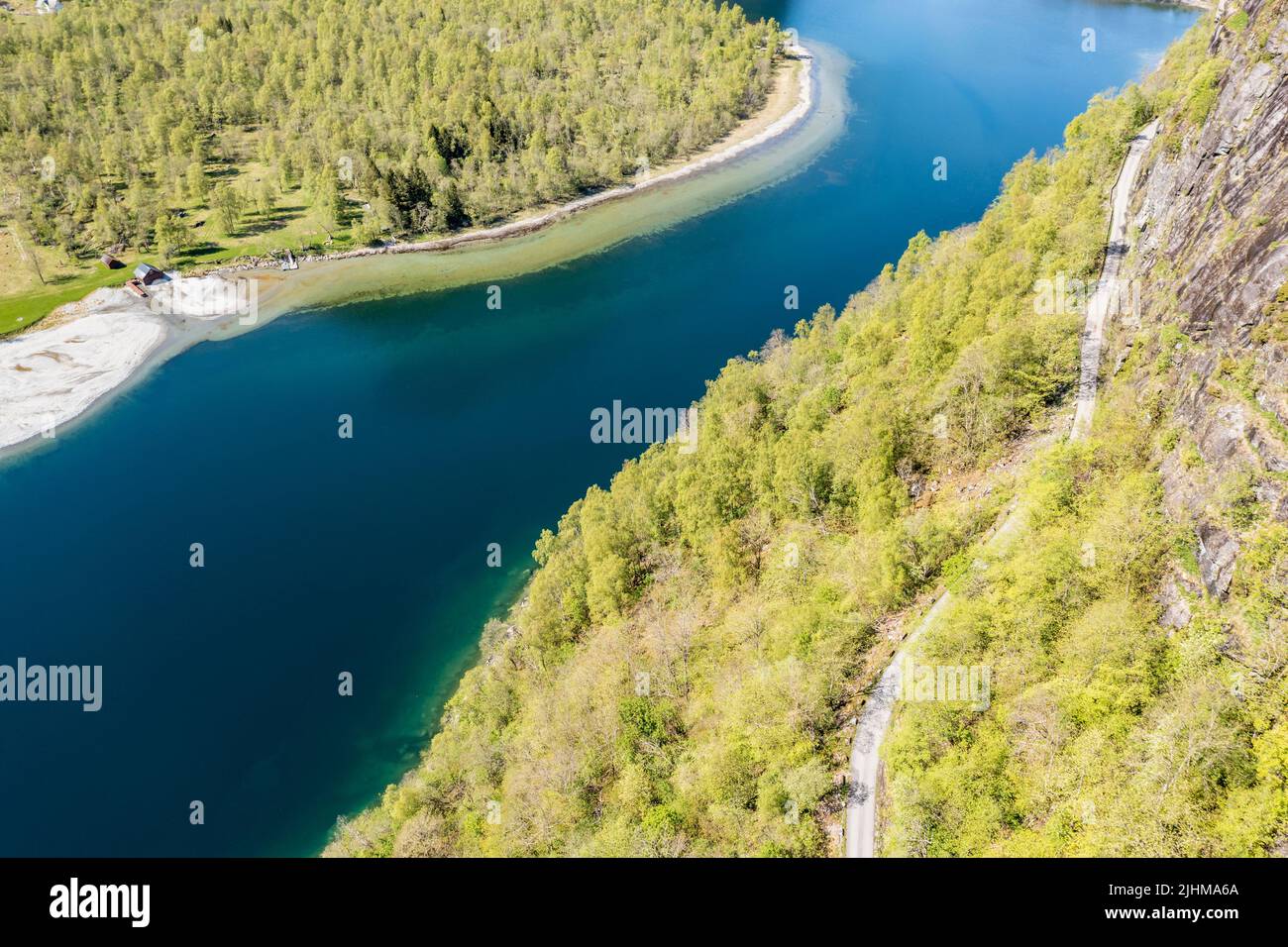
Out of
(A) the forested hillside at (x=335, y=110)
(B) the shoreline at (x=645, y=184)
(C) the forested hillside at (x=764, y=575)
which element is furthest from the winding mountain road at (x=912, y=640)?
(A) the forested hillside at (x=335, y=110)

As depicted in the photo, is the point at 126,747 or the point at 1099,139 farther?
the point at 1099,139

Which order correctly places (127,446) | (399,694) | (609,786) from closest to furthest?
(609,786) → (399,694) → (127,446)

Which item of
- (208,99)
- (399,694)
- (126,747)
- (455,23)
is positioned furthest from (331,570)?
(455,23)

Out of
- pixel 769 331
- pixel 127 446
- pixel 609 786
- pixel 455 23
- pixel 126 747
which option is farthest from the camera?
pixel 455 23

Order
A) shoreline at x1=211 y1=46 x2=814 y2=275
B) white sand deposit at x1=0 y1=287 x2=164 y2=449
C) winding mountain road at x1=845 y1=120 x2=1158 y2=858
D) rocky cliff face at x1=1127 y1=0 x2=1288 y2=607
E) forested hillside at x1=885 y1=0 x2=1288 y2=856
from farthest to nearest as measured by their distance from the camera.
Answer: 1. shoreline at x1=211 y1=46 x2=814 y2=275
2. white sand deposit at x1=0 y1=287 x2=164 y2=449
3. winding mountain road at x1=845 y1=120 x2=1158 y2=858
4. rocky cliff face at x1=1127 y1=0 x2=1288 y2=607
5. forested hillside at x1=885 y1=0 x2=1288 y2=856

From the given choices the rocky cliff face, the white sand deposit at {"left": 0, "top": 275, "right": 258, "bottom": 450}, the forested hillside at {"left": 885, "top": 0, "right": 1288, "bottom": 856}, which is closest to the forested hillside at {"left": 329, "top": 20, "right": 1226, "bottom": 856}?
the forested hillside at {"left": 885, "top": 0, "right": 1288, "bottom": 856}

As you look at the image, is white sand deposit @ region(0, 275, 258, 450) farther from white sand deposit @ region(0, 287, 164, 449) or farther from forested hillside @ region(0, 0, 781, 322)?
forested hillside @ region(0, 0, 781, 322)

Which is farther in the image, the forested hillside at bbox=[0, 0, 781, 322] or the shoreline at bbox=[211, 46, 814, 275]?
the forested hillside at bbox=[0, 0, 781, 322]
